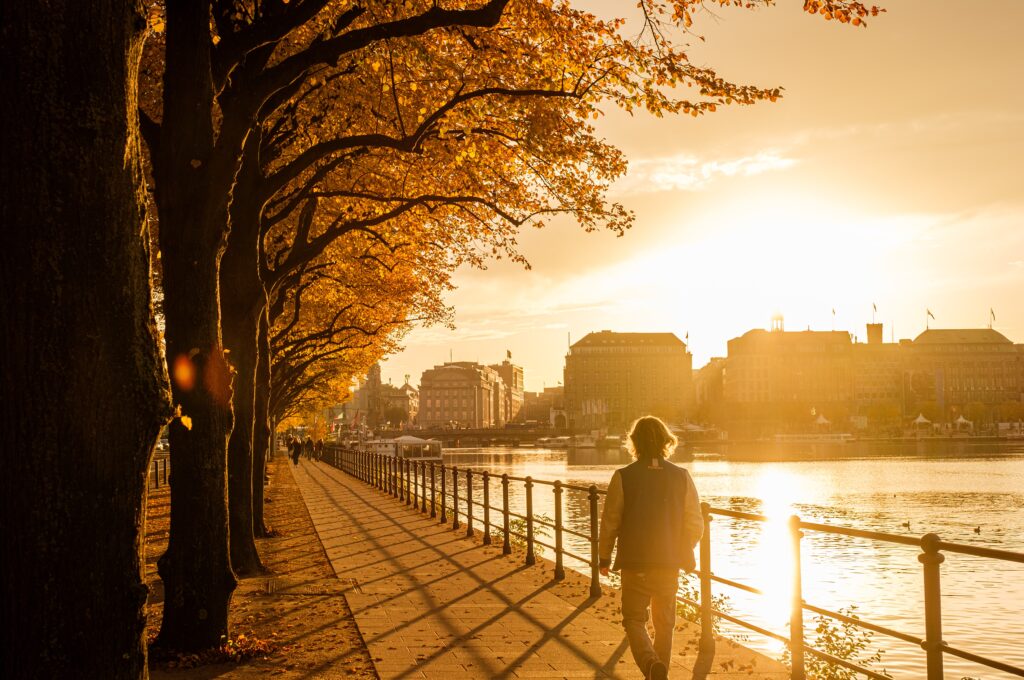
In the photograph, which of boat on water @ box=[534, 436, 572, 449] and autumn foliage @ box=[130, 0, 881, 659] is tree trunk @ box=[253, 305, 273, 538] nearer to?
autumn foliage @ box=[130, 0, 881, 659]

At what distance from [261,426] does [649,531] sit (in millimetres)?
13944

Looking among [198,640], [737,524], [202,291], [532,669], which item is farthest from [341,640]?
[737,524]

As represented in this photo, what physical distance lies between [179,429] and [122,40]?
4742 mm

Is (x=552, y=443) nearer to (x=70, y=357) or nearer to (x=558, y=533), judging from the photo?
(x=558, y=533)

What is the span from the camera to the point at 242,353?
12859 millimetres

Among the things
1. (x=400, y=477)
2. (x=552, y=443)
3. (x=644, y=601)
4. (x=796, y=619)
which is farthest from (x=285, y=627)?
(x=552, y=443)

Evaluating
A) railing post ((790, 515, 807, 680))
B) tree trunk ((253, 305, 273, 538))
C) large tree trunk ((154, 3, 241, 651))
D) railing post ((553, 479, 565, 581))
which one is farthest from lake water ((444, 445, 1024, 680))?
tree trunk ((253, 305, 273, 538))

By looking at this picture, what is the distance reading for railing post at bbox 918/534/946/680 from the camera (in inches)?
223

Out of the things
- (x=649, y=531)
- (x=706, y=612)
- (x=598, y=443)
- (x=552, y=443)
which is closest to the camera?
(x=649, y=531)

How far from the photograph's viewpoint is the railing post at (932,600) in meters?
5.68

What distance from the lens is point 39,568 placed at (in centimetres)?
418

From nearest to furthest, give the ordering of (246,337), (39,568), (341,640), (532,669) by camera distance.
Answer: (39,568) → (532,669) → (341,640) → (246,337)

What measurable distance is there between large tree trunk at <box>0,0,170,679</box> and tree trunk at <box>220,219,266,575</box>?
6911 mm

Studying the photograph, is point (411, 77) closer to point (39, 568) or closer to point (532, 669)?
point (532, 669)
